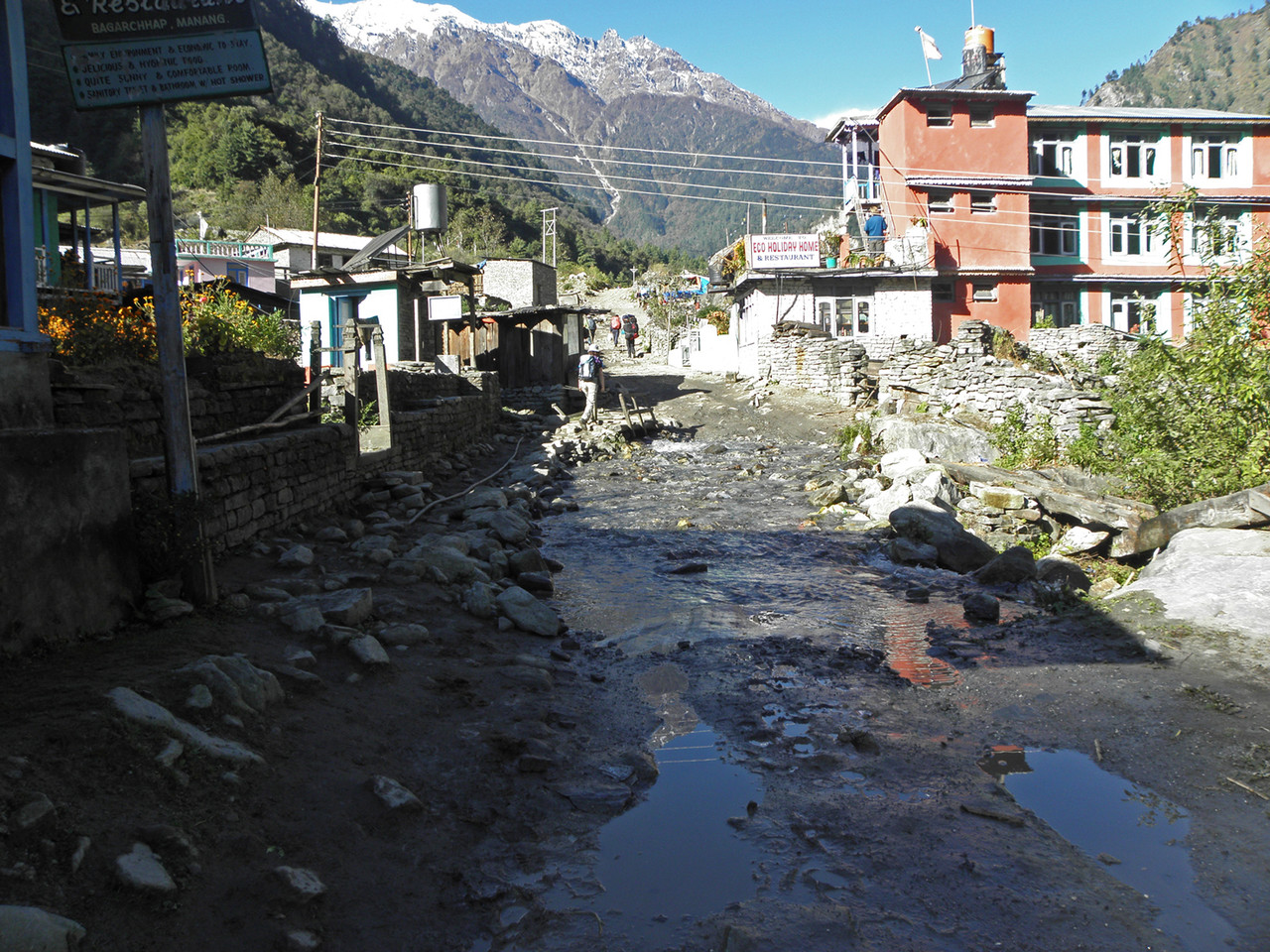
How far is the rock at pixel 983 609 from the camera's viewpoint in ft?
23.1

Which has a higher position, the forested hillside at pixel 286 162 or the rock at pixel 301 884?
the forested hillside at pixel 286 162

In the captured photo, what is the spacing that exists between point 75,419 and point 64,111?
54462 millimetres

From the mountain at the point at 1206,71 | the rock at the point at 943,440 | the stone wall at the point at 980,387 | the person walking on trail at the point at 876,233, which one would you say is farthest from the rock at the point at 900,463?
the mountain at the point at 1206,71

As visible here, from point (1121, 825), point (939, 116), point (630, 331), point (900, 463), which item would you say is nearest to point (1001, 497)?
point (900, 463)

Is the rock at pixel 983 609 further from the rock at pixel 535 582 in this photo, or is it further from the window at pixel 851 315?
the window at pixel 851 315

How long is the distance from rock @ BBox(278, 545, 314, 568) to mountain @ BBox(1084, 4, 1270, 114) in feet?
389

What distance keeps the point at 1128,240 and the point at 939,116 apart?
8629 millimetres

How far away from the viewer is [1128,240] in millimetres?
29531

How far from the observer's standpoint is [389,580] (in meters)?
6.85

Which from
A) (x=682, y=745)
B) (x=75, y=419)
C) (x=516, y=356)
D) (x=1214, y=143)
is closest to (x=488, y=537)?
(x=75, y=419)

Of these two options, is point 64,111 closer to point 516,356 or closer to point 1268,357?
point 516,356

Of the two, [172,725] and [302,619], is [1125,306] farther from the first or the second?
[172,725]

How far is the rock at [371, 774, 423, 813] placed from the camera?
361 cm

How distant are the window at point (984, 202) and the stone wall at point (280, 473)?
893 inches
